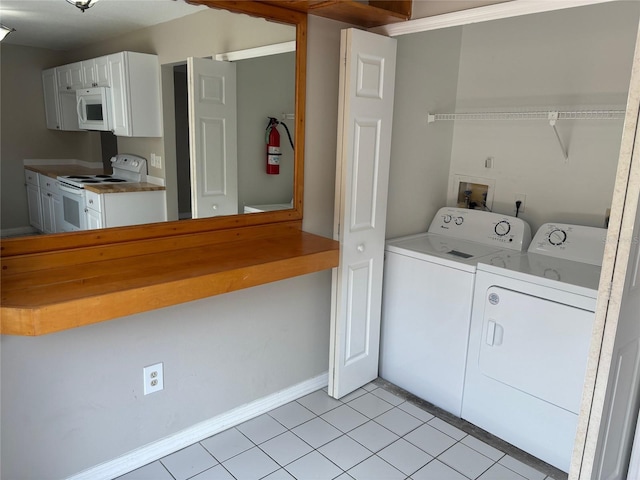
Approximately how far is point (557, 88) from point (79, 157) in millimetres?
2532

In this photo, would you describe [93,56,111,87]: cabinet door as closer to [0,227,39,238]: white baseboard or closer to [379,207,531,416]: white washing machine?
[0,227,39,238]: white baseboard

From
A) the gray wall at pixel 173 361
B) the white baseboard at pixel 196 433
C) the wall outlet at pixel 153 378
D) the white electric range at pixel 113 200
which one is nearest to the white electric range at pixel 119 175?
the white electric range at pixel 113 200

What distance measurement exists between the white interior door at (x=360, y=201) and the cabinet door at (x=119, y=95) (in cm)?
101

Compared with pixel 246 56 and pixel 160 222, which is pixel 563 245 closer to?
pixel 246 56

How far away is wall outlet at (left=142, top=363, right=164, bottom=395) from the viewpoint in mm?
2045

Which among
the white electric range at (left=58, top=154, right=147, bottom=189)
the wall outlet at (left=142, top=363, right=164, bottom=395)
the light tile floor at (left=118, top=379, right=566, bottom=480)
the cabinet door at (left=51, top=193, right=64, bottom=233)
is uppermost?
the white electric range at (left=58, top=154, right=147, bottom=189)

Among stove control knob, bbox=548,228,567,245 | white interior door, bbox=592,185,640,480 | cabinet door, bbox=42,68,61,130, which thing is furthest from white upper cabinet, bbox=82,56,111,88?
stove control knob, bbox=548,228,567,245

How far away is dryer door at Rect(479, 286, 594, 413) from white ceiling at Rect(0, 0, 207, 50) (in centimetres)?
197

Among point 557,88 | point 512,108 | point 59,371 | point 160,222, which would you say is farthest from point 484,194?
point 59,371

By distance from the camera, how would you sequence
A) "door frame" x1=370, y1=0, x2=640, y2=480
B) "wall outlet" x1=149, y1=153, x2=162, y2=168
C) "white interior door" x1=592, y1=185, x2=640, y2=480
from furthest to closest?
"wall outlet" x1=149, y1=153, x2=162, y2=168 → "white interior door" x1=592, y1=185, x2=640, y2=480 → "door frame" x1=370, y1=0, x2=640, y2=480

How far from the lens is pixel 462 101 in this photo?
3.13 meters

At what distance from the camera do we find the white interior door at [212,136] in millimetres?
2051

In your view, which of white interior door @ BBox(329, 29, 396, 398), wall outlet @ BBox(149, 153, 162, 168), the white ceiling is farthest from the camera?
white interior door @ BBox(329, 29, 396, 398)

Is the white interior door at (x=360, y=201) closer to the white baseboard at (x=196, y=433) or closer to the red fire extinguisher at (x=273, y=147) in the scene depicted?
the white baseboard at (x=196, y=433)
